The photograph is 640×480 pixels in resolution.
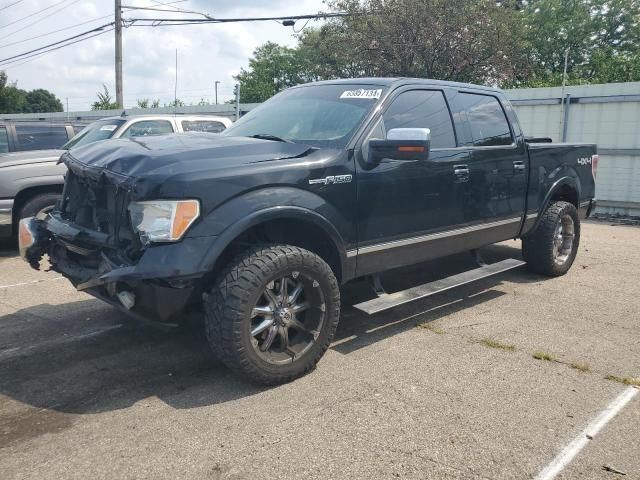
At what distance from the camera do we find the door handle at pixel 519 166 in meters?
5.48

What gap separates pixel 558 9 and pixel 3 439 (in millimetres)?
39948

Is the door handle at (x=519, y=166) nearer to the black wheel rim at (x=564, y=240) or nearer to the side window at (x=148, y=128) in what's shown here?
the black wheel rim at (x=564, y=240)

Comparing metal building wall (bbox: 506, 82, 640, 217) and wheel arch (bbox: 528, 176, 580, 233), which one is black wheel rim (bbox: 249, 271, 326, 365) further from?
metal building wall (bbox: 506, 82, 640, 217)

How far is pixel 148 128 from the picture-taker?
335 inches

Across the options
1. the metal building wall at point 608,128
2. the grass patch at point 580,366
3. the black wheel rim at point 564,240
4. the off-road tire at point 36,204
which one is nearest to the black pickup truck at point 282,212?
the grass patch at point 580,366

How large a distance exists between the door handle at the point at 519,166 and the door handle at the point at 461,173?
0.85 metres

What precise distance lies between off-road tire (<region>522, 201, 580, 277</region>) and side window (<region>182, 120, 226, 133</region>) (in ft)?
16.6

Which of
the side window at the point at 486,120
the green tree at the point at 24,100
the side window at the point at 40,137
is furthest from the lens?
the green tree at the point at 24,100

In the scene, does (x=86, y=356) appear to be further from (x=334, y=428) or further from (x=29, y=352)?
(x=334, y=428)

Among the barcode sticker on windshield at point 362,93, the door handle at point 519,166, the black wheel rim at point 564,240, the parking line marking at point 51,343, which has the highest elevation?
the barcode sticker on windshield at point 362,93

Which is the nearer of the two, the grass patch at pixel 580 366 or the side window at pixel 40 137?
the grass patch at pixel 580 366

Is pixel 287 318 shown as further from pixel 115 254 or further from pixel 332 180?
pixel 115 254

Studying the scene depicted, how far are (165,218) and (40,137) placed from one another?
6.55m

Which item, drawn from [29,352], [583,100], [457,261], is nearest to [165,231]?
[29,352]
